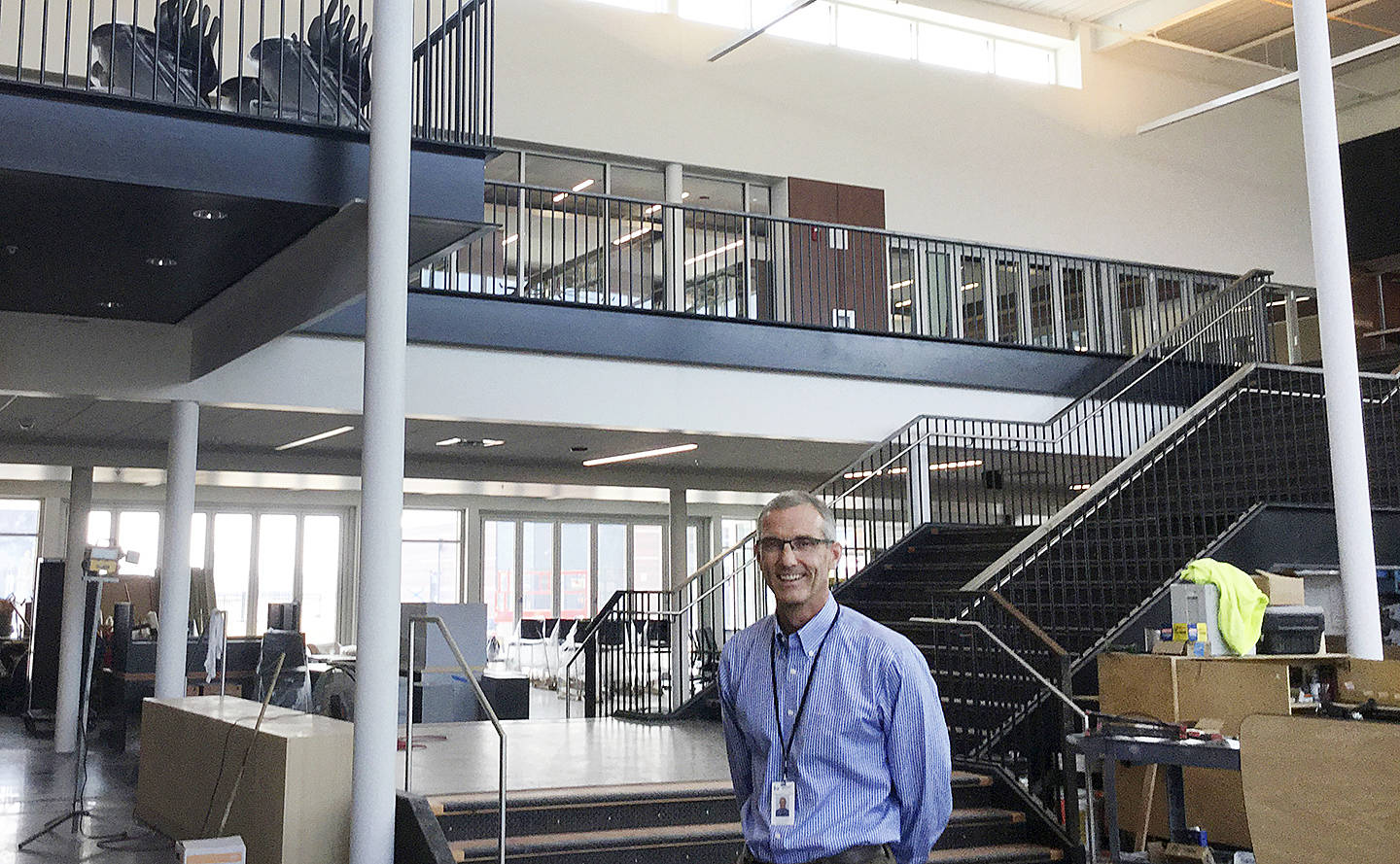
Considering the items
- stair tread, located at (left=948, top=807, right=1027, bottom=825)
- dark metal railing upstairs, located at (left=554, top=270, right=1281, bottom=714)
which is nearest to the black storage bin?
stair tread, located at (left=948, top=807, right=1027, bottom=825)

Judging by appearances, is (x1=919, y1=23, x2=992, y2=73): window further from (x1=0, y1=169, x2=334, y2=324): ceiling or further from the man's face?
the man's face

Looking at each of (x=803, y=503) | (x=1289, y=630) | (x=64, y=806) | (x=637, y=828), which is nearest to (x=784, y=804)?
(x=803, y=503)

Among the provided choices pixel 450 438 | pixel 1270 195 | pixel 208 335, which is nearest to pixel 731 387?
pixel 450 438

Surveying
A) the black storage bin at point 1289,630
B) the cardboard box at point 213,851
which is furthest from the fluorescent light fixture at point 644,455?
the cardboard box at point 213,851

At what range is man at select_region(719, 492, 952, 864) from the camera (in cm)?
264

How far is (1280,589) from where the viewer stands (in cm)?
891

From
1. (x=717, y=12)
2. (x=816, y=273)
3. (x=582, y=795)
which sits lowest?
(x=582, y=795)

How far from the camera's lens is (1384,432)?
1162cm

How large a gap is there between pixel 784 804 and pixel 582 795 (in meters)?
4.66

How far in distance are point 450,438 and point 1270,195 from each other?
529 inches

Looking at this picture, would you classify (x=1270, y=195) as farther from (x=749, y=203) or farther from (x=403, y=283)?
(x=403, y=283)

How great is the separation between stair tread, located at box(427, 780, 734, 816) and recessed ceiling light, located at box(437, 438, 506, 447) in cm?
773

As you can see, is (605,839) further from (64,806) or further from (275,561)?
(275,561)

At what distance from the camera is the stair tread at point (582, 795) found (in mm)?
6715
